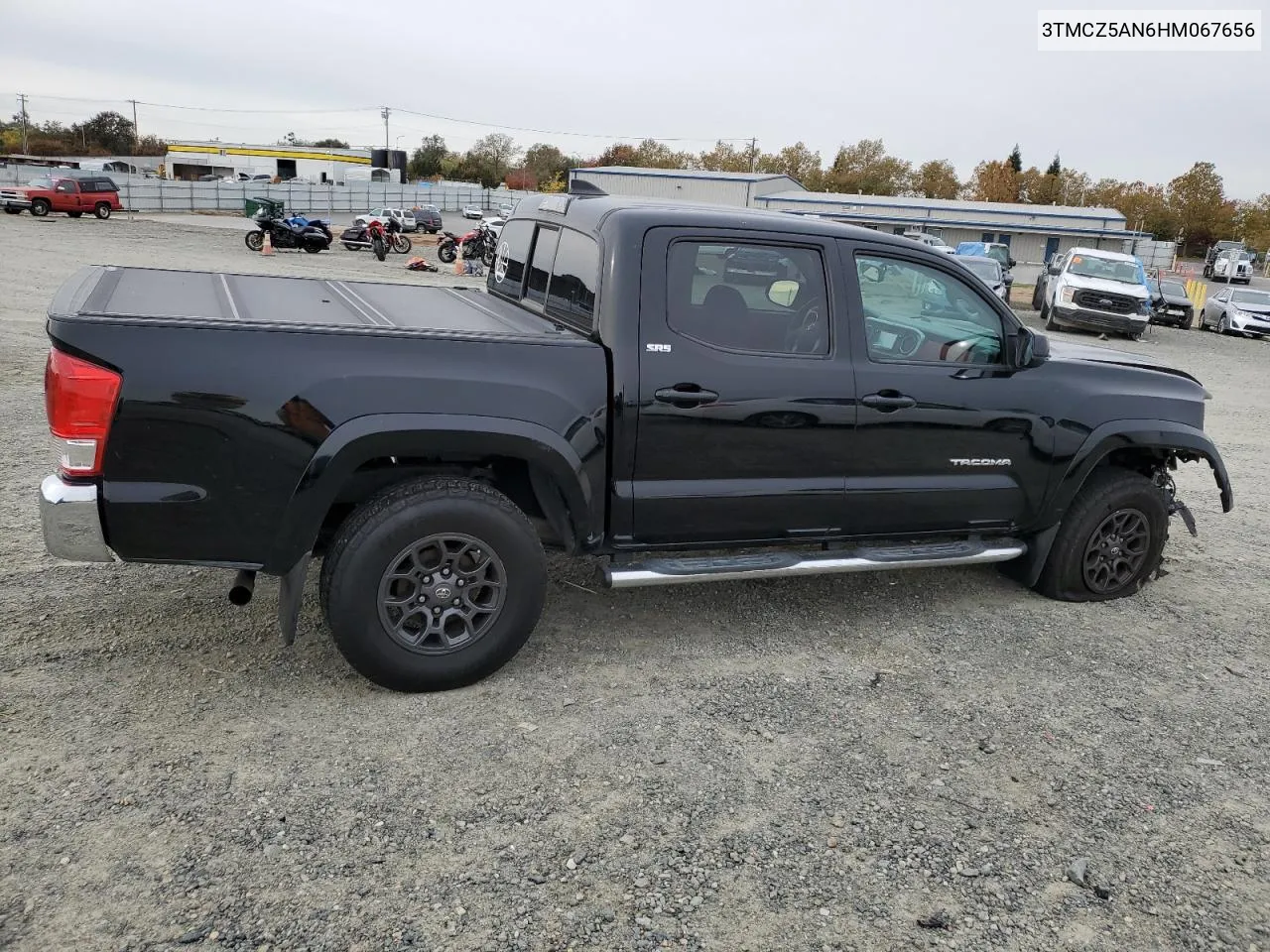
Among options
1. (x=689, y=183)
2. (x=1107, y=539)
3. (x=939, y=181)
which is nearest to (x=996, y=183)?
(x=939, y=181)

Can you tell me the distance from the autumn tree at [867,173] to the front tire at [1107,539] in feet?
298

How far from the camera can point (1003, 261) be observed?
102 feet

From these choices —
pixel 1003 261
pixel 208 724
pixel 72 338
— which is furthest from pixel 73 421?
pixel 1003 261

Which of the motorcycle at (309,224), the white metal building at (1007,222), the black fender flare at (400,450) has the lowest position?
the black fender flare at (400,450)

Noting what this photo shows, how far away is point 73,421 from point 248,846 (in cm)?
151

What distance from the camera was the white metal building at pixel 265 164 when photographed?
77.9 meters

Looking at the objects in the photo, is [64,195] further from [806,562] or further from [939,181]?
[939,181]

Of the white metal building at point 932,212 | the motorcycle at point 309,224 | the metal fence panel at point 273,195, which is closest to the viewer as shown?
the motorcycle at point 309,224

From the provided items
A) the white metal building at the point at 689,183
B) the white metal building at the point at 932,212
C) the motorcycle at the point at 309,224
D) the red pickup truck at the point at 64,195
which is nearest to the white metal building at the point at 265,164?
the white metal building at the point at 689,183

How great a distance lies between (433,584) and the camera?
3.68 meters

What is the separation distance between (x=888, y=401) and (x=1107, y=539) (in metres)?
1.77

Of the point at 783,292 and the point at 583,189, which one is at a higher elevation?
the point at 583,189

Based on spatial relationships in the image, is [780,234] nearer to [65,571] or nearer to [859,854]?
[859,854]

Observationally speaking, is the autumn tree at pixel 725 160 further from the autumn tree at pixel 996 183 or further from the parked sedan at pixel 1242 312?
the parked sedan at pixel 1242 312
